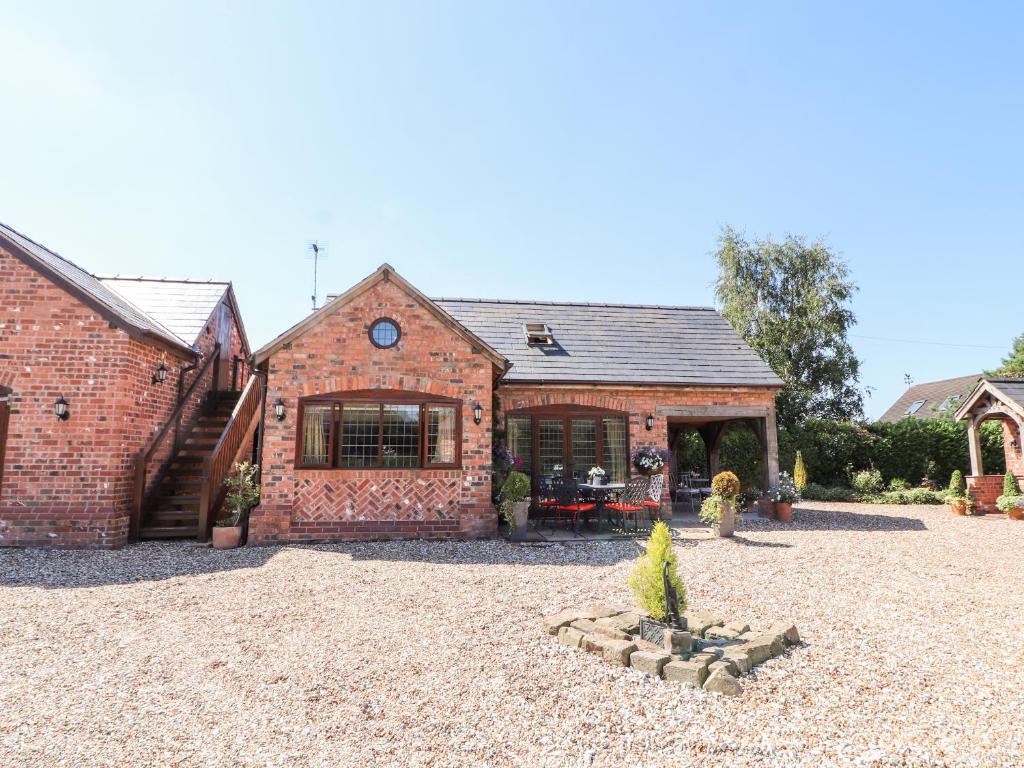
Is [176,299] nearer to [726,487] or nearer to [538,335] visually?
[538,335]

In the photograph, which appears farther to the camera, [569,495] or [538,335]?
[538,335]

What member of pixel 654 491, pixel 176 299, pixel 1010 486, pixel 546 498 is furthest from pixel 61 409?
pixel 1010 486

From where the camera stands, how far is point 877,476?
1894 centimetres

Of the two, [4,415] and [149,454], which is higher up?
[4,415]

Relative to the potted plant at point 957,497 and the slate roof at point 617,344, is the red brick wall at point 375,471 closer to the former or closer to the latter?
the slate roof at point 617,344

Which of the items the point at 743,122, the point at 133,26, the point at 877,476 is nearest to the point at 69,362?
the point at 133,26

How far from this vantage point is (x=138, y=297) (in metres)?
14.0

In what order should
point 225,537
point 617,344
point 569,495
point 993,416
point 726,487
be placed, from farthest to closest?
point 993,416
point 617,344
point 569,495
point 726,487
point 225,537

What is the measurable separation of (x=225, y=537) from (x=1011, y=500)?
60.5 ft

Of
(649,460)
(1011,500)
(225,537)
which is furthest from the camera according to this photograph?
(1011,500)

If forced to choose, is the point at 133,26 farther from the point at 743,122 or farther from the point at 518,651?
the point at 743,122

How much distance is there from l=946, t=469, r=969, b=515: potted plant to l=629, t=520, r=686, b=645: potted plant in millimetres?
14908

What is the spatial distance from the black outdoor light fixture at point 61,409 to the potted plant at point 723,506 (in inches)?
474

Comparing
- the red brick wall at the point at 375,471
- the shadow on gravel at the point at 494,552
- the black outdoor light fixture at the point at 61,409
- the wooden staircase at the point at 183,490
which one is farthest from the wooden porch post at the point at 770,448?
the black outdoor light fixture at the point at 61,409
